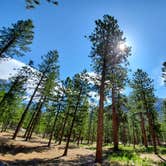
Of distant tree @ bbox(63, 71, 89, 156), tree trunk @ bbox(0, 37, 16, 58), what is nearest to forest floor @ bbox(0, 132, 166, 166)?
distant tree @ bbox(63, 71, 89, 156)

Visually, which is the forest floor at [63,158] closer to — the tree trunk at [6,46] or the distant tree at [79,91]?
the distant tree at [79,91]

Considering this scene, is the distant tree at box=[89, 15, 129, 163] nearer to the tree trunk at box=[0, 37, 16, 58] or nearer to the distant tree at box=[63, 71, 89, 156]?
the distant tree at box=[63, 71, 89, 156]

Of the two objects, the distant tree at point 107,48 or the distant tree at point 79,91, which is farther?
the distant tree at point 79,91

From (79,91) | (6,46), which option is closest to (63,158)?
(79,91)

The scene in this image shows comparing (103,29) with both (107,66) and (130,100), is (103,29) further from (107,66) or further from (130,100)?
(130,100)

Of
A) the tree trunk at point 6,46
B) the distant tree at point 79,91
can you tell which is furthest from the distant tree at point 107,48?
the tree trunk at point 6,46

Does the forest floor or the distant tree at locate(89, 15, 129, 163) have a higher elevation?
the distant tree at locate(89, 15, 129, 163)

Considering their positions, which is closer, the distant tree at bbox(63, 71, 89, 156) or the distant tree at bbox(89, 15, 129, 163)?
the distant tree at bbox(89, 15, 129, 163)

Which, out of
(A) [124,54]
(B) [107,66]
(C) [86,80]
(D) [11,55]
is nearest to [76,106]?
(C) [86,80]

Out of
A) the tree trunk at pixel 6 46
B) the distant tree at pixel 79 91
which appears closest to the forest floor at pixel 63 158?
the distant tree at pixel 79 91

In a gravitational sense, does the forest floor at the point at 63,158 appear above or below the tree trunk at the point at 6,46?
below

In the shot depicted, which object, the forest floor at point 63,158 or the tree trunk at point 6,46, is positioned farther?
the tree trunk at point 6,46

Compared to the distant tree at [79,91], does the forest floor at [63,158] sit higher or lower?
lower

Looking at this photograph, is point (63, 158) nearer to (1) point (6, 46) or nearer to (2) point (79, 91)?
(2) point (79, 91)
